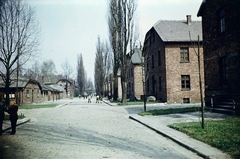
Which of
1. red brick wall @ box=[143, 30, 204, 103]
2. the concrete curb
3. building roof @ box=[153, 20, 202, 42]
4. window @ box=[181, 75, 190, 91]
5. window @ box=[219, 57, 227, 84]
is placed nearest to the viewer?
the concrete curb

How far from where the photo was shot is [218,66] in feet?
50.6

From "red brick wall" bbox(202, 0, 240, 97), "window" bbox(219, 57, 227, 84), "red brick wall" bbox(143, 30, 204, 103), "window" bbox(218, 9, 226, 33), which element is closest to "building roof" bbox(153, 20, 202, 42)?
"red brick wall" bbox(143, 30, 204, 103)

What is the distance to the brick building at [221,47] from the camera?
13.3 meters

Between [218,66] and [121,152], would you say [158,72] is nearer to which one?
[218,66]

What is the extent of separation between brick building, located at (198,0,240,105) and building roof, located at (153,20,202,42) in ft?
24.5

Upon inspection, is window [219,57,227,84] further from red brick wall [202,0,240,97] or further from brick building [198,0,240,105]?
red brick wall [202,0,240,97]

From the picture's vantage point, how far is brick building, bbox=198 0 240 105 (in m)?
13.3

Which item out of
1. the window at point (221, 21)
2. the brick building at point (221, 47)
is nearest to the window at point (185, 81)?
the brick building at point (221, 47)

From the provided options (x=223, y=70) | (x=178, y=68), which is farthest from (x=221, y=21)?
(x=178, y=68)

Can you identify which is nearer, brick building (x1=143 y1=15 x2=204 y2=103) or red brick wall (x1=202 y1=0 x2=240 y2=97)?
red brick wall (x1=202 y1=0 x2=240 y2=97)

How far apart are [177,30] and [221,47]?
43.5 feet

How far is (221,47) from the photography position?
14859 mm

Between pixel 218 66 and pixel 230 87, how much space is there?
2.03 metres

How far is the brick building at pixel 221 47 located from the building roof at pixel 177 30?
7457 millimetres
